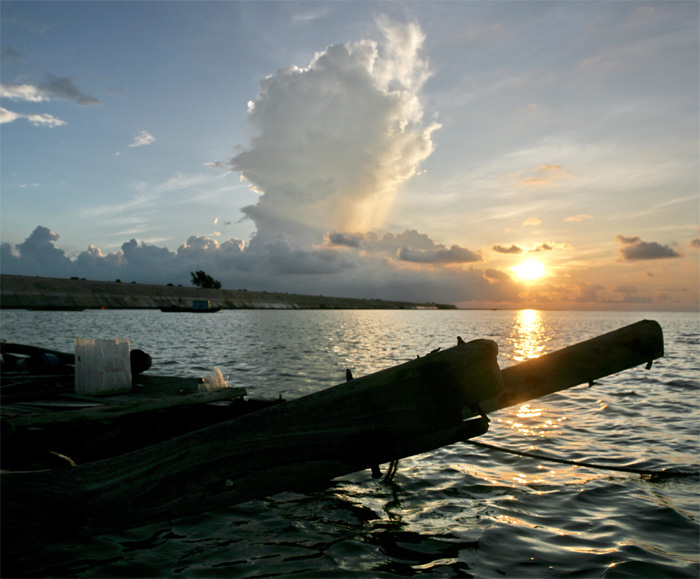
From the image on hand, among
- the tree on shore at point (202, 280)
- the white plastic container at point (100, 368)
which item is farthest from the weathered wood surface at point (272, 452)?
the tree on shore at point (202, 280)

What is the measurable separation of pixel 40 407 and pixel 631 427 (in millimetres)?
11078

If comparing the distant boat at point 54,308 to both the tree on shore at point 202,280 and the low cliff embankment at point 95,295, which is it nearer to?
the low cliff embankment at point 95,295

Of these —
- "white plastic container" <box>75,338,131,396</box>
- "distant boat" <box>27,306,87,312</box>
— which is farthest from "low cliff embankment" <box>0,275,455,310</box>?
"white plastic container" <box>75,338,131,396</box>

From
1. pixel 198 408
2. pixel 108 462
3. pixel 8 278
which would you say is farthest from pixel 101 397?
pixel 8 278

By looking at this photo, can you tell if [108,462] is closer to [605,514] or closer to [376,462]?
[376,462]

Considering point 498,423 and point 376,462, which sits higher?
point 376,462

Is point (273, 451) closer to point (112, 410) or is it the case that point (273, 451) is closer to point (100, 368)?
point (112, 410)

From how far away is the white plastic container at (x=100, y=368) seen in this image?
775 centimetres

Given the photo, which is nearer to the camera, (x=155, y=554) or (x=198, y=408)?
(x=155, y=554)

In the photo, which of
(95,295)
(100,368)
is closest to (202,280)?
(95,295)

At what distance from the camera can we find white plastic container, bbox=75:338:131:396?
305 inches

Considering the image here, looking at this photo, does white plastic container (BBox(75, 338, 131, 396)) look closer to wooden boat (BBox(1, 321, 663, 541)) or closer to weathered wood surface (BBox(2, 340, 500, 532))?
wooden boat (BBox(1, 321, 663, 541))

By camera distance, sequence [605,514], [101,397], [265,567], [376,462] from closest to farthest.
→ [376,462] < [265,567] < [605,514] < [101,397]

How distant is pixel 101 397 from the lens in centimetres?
752
